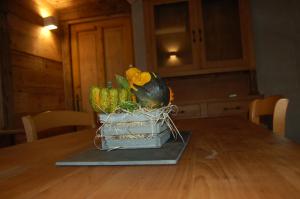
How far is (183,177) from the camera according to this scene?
16.8 inches

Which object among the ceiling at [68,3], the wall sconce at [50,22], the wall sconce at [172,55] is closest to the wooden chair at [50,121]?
the wall sconce at [172,55]

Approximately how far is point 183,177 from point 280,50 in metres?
2.73

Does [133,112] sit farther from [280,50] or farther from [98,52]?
[98,52]

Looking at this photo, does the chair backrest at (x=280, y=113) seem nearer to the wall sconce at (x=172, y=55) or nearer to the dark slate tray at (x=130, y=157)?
Answer: the dark slate tray at (x=130, y=157)

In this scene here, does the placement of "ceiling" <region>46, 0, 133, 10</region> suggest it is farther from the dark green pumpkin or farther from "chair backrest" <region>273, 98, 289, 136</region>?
the dark green pumpkin

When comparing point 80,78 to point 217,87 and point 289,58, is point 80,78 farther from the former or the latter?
point 289,58

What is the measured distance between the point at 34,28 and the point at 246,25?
2.20 metres

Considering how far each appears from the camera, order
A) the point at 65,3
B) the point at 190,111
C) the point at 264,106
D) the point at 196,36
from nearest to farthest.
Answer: the point at 264,106 < the point at 190,111 < the point at 196,36 < the point at 65,3

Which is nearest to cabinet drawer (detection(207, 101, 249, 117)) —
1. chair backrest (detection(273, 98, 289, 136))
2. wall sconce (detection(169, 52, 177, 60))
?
wall sconce (detection(169, 52, 177, 60))

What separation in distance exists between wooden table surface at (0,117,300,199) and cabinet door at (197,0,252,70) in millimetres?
2124

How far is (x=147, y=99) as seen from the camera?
71 centimetres

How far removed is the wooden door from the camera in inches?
130

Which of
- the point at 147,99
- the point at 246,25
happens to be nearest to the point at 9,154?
the point at 147,99

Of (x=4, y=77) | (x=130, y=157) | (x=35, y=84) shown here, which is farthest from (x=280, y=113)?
(x=35, y=84)
